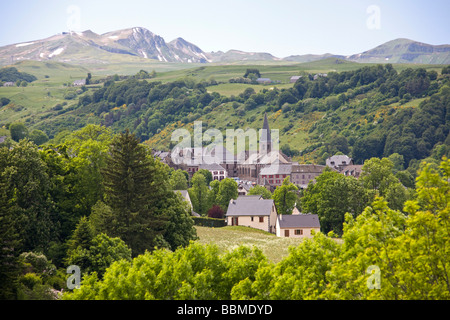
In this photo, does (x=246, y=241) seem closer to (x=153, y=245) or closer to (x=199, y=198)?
(x=153, y=245)

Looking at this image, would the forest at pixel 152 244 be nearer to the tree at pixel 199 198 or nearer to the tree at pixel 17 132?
the tree at pixel 199 198

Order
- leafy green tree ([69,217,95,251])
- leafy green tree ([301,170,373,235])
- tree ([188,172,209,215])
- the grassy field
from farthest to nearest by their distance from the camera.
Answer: tree ([188,172,209,215]) < leafy green tree ([301,170,373,235]) < the grassy field < leafy green tree ([69,217,95,251])

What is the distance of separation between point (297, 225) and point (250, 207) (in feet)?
42.9

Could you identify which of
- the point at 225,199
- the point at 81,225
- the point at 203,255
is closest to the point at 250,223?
the point at 225,199

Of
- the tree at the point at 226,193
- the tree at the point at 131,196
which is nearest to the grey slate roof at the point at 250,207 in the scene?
the tree at the point at 226,193

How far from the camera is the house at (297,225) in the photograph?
92.0 meters

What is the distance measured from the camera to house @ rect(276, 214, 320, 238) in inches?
3622

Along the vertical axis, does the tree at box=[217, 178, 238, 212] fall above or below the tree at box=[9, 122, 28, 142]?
below

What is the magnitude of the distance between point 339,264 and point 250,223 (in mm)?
73128

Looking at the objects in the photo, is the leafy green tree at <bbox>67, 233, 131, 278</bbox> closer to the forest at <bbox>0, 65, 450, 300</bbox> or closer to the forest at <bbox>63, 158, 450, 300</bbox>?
the forest at <bbox>0, 65, 450, 300</bbox>

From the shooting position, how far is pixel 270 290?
98.1 feet

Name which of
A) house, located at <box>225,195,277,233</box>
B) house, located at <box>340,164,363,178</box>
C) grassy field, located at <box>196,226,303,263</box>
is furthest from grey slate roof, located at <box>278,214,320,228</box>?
house, located at <box>340,164,363,178</box>
